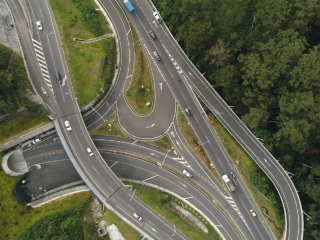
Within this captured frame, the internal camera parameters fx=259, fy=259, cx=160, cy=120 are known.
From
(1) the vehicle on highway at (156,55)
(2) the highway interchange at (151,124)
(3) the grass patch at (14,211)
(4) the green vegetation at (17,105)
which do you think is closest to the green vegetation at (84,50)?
(2) the highway interchange at (151,124)

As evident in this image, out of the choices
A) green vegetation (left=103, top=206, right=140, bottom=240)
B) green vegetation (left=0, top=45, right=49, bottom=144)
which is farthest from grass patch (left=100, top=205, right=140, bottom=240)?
green vegetation (left=0, top=45, right=49, bottom=144)

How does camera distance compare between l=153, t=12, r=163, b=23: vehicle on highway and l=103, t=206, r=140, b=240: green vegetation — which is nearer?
l=103, t=206, r=140, b=240: green vegetation

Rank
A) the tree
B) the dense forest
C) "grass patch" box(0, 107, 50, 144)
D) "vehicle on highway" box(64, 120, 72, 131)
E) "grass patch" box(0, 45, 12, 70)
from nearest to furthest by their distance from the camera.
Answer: the dense forest
the tree
"grass patch" box(0, 45, 12, 70)
"grass patch" box(0, 107, 50, 144)
"vehicle on highway" box(64, 120, 72, 131)

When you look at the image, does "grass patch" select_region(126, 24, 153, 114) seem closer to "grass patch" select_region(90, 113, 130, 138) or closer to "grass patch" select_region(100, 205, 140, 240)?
A: "grass patch" select_region(90, 113, 130, 138)

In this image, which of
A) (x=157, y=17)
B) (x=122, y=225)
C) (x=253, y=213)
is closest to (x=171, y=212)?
(x=122, y=225)

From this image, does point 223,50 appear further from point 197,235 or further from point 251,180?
point 197,235

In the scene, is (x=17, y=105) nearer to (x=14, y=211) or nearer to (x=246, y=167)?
(x=14, y=211)

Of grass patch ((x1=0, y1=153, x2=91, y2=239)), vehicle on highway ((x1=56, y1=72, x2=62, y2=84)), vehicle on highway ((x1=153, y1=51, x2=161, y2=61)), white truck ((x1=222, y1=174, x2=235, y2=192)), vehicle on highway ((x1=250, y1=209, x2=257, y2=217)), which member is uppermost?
vehicle on highway ((x1=56, y1=72, x2=62, y2=84))

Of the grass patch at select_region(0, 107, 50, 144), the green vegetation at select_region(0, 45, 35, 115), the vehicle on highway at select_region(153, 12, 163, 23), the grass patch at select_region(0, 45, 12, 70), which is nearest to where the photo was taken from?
the green vegetation at select_region(0, 45, 35, 115)

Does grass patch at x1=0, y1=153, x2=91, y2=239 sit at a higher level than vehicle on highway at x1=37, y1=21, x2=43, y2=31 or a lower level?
lower
